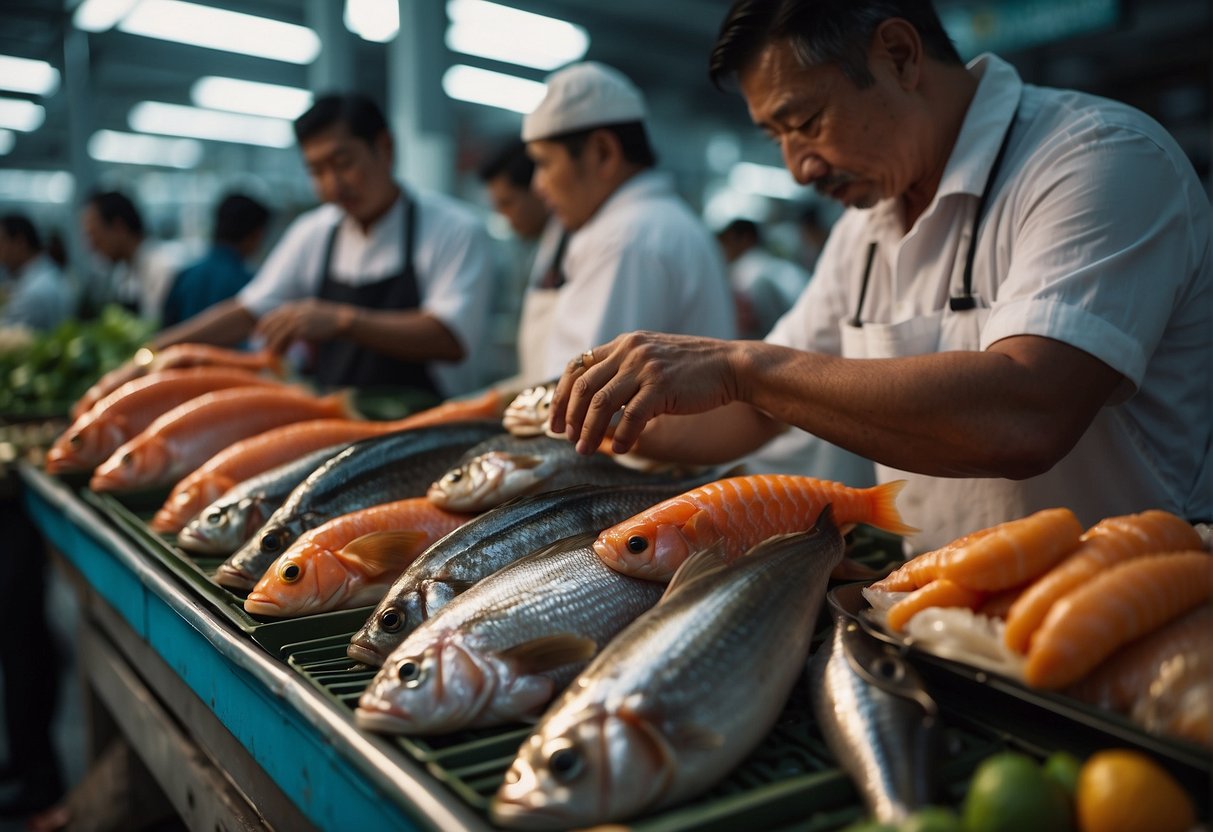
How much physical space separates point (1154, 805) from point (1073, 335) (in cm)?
89

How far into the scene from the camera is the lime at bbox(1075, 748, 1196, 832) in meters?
0.86

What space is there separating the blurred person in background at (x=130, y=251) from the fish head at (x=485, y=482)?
6.33 m

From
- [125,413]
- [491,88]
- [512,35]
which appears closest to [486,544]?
[125,413]

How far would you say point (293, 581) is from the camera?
1.56m

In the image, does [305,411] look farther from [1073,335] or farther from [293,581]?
[1073,335]

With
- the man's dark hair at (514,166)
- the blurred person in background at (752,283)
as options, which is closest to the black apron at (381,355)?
Result: the man's dark hair at (514,166)

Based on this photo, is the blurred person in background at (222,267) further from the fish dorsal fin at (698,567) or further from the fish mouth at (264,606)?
the fish dorsal fin at (698,567)

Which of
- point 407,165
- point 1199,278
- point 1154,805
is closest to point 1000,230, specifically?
point 1199,278

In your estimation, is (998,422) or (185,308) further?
(185,308)

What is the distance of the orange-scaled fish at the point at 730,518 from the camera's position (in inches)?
55.2

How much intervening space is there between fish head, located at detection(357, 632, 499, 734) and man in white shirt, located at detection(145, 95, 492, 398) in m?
2.78

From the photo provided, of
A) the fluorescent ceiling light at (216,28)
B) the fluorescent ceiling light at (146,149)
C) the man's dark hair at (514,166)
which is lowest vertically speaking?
the man's dark hair at (514,166)

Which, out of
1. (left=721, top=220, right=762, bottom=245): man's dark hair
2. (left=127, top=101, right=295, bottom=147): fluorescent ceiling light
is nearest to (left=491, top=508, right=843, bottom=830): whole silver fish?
(left=721, top=220, right=762, bottom=245): man's dark hair

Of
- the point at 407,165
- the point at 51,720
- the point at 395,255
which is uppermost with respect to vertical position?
the point at 407,165
